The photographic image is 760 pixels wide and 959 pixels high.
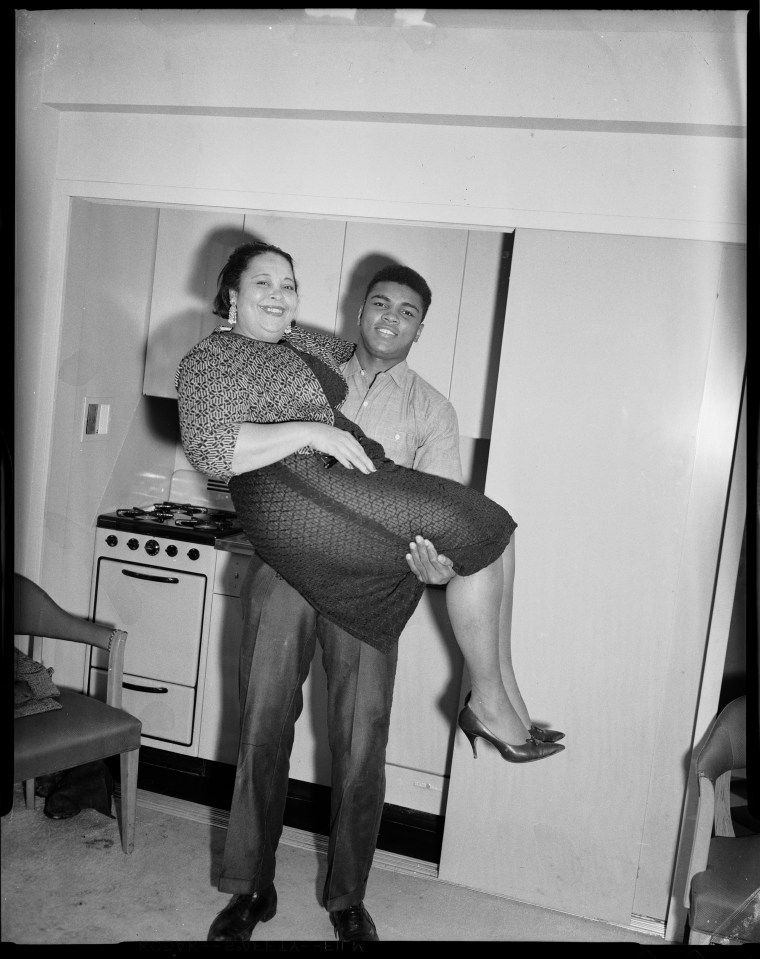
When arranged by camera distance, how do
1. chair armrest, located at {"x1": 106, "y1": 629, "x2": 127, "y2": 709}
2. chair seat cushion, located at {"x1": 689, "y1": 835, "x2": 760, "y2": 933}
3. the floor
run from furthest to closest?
chair armrest, located at {"x1": 106, "y1": 629, "x2": 127, "y2": 709}, chair seat cushion, located at {"x1": 689, "y1": 835, "x2": 760, "y2": 933}, the floor

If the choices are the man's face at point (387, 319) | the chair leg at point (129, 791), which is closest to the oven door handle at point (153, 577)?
the chair leg at point (129, 791)

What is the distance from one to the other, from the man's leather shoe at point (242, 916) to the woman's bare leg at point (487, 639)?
1.86 ft

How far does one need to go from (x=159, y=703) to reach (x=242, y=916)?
49 cm

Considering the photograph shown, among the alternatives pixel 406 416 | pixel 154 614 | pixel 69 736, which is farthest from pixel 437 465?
pixel 69 736

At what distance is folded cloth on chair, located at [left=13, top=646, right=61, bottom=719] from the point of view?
1.58 m

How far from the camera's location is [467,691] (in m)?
Result: 1.68

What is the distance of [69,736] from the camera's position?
1557mm

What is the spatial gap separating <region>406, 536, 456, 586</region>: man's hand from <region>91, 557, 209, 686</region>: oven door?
522 mm

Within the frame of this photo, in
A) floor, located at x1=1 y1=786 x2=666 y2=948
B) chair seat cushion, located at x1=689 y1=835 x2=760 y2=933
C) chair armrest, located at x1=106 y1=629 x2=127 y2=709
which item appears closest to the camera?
floor, located at x1=1 y1=786 x2=666 y2=948

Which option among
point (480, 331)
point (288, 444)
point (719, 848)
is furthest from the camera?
point (480, 331)

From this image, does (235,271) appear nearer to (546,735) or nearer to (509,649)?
(509,649)

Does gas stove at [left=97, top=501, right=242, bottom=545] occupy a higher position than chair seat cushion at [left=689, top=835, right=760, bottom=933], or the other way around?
gas stove at [left=97, top=501, right=242, bottom=545]

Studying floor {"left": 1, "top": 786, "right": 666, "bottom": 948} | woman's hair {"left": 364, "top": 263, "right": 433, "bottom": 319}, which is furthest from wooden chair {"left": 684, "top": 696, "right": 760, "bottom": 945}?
woman's hair {"left": 364, "top": 263, "right": 433, "bottom": 319}

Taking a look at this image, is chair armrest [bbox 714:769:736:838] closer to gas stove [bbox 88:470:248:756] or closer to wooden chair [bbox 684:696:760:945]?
wooden chair [bbox 684:696:760:945]
